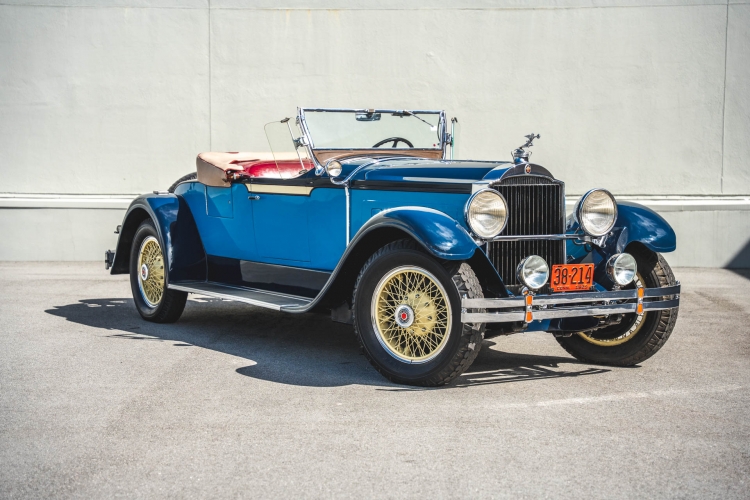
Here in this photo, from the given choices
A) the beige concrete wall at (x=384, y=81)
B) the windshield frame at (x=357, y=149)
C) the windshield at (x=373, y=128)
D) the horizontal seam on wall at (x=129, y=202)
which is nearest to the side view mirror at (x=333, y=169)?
the windshield frame at (x=357, y=149)

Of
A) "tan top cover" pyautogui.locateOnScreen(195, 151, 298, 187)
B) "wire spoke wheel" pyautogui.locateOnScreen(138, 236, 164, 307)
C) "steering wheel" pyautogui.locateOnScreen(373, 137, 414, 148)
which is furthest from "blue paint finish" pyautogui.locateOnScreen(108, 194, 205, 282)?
"steering wheel" pyautogui.locateOnScreen(373, 137, 414, 148)

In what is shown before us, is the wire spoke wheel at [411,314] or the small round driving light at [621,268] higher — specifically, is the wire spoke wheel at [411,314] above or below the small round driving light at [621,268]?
below

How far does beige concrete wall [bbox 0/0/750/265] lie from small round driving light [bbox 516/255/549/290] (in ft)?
20.8

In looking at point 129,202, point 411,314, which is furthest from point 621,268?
point 129,202

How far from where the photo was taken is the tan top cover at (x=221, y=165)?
6638mm

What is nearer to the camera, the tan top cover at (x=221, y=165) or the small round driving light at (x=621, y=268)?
the small round driving light at (x=621, y=268)

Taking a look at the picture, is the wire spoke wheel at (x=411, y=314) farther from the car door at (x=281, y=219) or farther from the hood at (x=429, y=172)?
the car door at (x=281, y=219)

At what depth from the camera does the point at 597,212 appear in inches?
213

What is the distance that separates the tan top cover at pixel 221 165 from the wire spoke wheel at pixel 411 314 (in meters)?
1.92

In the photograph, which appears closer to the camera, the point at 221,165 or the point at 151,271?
the point at 221,165

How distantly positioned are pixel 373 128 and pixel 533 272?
2.18 metres

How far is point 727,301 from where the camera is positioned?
8.27m

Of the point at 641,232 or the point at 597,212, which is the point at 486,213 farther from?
the point at 641,232

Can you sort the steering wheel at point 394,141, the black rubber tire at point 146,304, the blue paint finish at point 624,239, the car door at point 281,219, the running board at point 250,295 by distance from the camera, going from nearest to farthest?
the blue paint finish at point 624,239, the running board at point 250,295, the car door at point 281,219, the steering wheel at point 394,141, the black rubber tire at point 146,304
